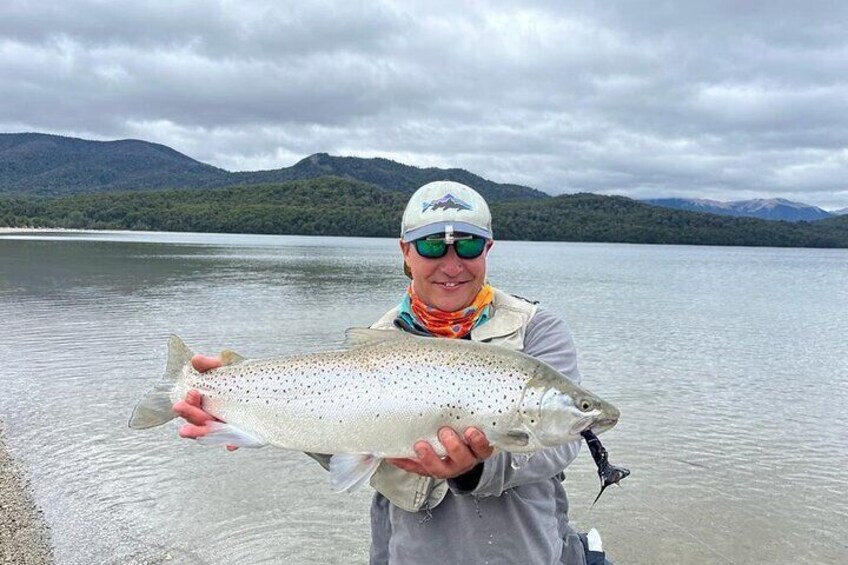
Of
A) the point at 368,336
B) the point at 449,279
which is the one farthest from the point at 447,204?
the point at 368,336

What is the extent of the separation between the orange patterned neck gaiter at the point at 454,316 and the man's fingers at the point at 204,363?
1264mm

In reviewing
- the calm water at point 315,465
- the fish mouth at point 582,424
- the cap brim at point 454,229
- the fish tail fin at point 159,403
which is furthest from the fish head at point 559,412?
the calm water at point 315,465

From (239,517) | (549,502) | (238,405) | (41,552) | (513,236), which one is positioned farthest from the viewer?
(513,236)

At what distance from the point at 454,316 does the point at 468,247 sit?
41 cm

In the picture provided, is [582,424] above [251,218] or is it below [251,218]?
below

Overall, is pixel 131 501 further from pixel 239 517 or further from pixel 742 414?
pixel 742 414

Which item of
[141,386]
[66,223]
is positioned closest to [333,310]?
[141,386]

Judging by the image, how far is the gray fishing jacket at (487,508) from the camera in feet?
10.9

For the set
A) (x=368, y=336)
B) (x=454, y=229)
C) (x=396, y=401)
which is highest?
(x=454, y=229)

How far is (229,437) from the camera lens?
12.8 ft

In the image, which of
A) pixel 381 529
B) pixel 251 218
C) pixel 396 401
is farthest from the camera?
pixel 251 218

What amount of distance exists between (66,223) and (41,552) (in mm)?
167227

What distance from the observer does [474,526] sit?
342cm

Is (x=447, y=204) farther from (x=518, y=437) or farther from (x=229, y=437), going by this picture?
(x=229, y=437)
